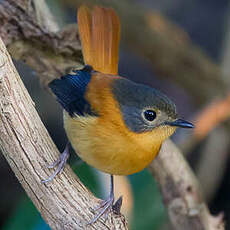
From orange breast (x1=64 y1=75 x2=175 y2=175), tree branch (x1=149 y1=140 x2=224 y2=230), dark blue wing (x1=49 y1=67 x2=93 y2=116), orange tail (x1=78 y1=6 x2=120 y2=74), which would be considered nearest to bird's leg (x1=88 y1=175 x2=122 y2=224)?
orange breast (x1=64 y1=75 x2=175 y2=175)

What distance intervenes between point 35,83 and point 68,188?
2.75 metres

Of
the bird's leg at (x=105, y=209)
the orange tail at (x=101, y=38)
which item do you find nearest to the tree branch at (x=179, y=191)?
the orange tail at (x=101, y=38)

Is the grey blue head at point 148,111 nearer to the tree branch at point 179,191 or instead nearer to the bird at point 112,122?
the bird at point 112,122

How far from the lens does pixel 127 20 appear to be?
4.48 m

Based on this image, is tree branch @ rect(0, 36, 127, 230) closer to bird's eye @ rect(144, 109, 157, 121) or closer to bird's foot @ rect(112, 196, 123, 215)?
bird's foot @ rect(112, 196, 123, 215)

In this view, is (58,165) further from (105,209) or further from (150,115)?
(150,115)

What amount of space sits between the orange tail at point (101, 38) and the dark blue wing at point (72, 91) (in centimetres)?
17

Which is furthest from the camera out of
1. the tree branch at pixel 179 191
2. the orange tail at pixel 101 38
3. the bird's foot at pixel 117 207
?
the tree branch at pixel 179 191

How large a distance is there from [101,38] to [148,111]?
0.63 m

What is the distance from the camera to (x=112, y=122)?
2490 millimetres

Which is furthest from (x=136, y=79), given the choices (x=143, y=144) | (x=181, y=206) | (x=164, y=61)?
(x=143, y=144)

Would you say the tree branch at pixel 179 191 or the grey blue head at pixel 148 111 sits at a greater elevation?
the grey blue head at pixel 148 111

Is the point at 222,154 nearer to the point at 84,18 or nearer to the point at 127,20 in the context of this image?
the point at 127,20

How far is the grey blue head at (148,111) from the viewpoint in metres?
2.48
